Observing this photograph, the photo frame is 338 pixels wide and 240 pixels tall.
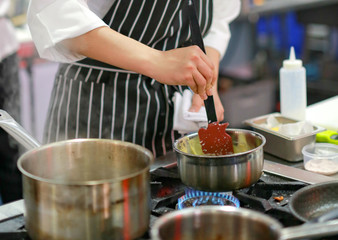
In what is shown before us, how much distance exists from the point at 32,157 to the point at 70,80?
0.84m

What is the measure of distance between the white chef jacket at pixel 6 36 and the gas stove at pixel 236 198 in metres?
1.73

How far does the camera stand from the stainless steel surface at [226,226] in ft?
2.83

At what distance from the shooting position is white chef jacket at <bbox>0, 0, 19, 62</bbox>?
285cm

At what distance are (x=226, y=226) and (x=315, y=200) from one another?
376mm

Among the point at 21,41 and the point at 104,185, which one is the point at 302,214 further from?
the point at 21,41

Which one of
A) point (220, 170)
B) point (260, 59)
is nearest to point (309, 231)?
point (220, 170)

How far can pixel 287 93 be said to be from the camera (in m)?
1.75

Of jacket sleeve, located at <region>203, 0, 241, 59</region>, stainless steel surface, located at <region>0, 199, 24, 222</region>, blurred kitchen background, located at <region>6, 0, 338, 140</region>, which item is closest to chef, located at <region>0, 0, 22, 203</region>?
blurred kitchen background, located at <region>6, 0, 338, 140</region>

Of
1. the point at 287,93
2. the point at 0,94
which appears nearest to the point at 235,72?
the point at 0,94

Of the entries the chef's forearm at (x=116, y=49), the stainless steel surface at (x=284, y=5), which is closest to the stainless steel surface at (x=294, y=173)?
the chef's forearm at (x=116, y=49)

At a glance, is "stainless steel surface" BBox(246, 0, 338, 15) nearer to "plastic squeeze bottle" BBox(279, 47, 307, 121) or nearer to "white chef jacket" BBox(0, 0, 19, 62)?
"white chef jacket" BBox(0, 0, 19, 62)

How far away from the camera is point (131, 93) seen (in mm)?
1830

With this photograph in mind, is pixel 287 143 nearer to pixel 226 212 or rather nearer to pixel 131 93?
pixel 131 93

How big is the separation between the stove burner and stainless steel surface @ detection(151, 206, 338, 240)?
0.29 m
